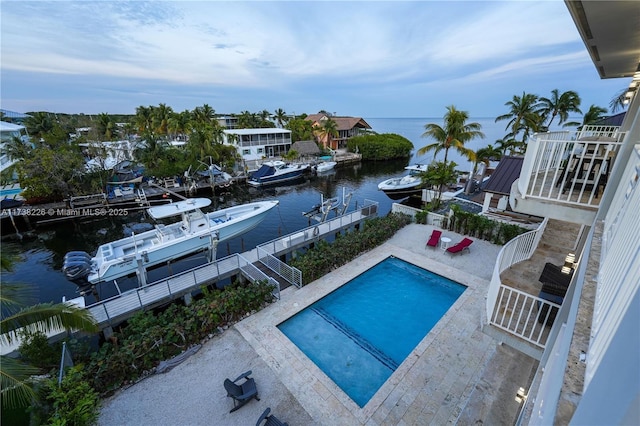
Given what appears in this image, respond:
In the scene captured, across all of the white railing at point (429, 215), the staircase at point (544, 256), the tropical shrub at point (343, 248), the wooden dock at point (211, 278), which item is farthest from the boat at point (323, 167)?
the staircase at point (544, 256)

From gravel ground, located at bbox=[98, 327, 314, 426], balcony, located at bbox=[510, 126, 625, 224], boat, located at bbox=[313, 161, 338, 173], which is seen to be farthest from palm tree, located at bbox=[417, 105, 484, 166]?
boat, located at bbox=[313, 161, 338, 173]

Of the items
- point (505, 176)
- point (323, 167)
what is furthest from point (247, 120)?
point (505, 176)

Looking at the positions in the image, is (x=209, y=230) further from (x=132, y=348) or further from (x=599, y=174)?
(x=599, y=174)

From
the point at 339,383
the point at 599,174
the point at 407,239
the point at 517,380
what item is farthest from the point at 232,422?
the point at 407,239

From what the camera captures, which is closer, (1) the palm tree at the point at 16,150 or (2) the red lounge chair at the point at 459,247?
(2) the red lounge chair at the point at 459,247

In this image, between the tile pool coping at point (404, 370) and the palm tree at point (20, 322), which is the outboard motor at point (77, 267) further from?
the tile pool coping at point (404, 370)

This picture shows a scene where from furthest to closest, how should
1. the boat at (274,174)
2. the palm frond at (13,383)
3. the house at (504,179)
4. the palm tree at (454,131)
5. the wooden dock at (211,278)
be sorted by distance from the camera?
the boat at (274,174) < the palm tree at (454,131) < the house at (504,179) < the wooden dock at (211,278) < the palm frond at (13,383)
